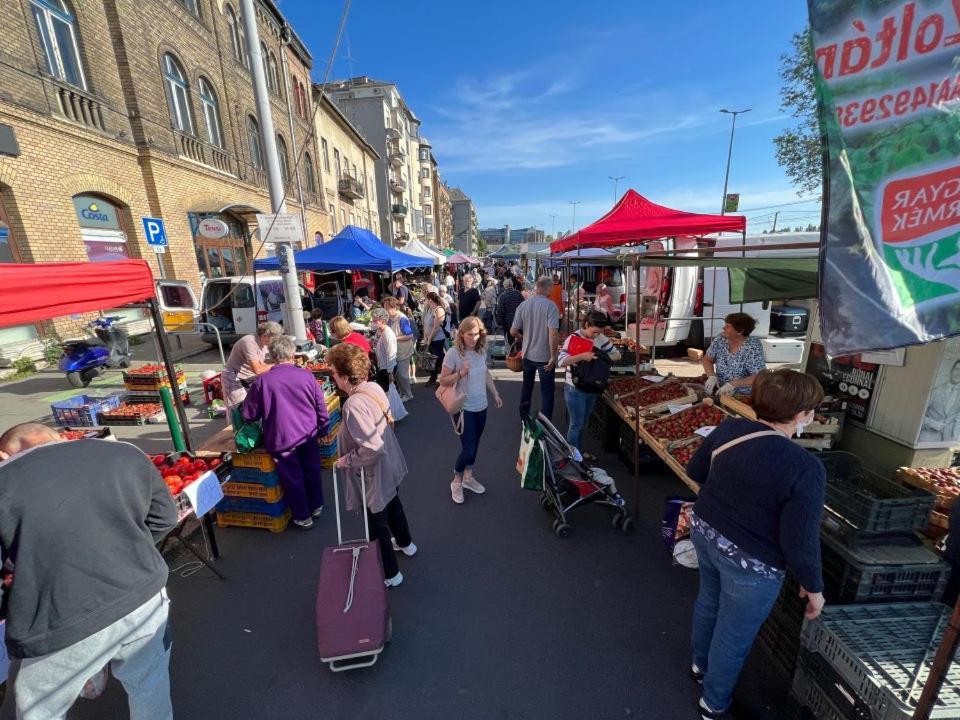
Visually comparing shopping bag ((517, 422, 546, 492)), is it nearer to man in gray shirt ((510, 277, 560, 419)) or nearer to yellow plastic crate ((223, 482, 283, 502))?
man in gray shirt ((510, 277, 560, 419))

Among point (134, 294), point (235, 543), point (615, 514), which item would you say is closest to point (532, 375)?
point (615, 514)

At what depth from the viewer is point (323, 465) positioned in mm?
5414

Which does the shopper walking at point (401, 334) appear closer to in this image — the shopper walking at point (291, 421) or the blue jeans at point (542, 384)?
the blue jeans at point (542, 384)

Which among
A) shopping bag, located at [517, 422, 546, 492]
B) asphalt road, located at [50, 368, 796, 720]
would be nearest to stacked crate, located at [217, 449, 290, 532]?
asphalt road, located at [50, 368, 796, 720]

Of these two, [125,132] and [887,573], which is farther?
[125,132]

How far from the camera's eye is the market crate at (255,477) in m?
3.98

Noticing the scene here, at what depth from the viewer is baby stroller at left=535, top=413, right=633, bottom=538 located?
3898 mm

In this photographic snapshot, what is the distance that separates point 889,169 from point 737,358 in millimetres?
3496

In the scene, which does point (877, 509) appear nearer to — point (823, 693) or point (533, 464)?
point (823, 693)

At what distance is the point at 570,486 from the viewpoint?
4.01 metres

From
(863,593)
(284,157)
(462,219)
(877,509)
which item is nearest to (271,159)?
(877,509)

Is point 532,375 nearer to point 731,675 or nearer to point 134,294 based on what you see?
point 731,675

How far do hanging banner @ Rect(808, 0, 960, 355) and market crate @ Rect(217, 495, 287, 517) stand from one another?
4374 millimetres

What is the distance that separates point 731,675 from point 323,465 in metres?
4.65
